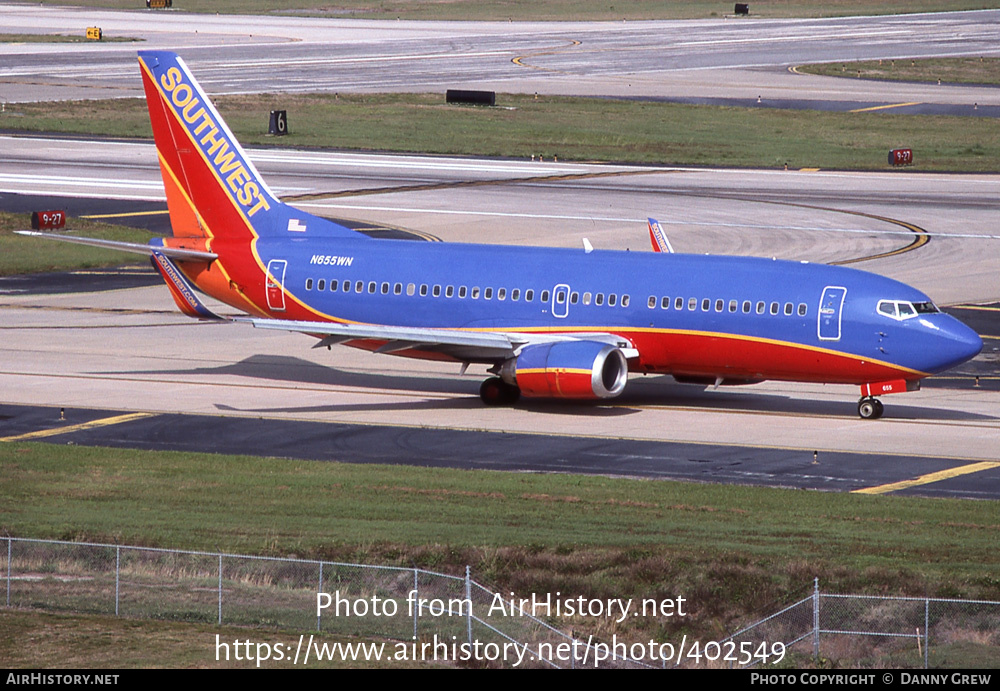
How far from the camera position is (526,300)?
49.0 metres

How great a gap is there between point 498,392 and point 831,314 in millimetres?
10693

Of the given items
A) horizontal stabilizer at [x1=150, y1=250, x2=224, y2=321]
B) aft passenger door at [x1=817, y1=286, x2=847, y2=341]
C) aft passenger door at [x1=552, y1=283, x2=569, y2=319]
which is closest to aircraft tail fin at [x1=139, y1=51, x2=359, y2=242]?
→ horizontal stabilizer at [x1=150, y1=250, x2=224, y2=321]

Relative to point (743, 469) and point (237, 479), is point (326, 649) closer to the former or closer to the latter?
point (237, 479)

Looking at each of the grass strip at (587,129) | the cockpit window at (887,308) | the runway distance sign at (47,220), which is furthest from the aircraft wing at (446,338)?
the grass strip at (587,129)

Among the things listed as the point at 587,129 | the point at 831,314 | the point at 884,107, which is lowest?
the point at 831,314

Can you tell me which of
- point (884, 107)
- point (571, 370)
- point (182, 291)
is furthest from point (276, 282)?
point (884, 107)

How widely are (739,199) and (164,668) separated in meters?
72.2

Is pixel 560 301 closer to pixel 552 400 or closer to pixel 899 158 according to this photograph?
pixel 552 400

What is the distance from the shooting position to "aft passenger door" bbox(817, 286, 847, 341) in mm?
45938

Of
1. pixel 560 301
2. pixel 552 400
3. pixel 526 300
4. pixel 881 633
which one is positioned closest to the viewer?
pixel 881 633

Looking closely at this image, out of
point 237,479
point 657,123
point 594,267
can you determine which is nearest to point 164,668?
point 237,479

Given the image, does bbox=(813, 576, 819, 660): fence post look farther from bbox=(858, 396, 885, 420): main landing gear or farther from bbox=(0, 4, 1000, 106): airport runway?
bbox=(0, 4, 1000, 106): airport runway

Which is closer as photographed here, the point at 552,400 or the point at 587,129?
the point at 552,400

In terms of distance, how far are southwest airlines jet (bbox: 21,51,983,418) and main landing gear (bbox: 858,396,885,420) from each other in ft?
0.19
